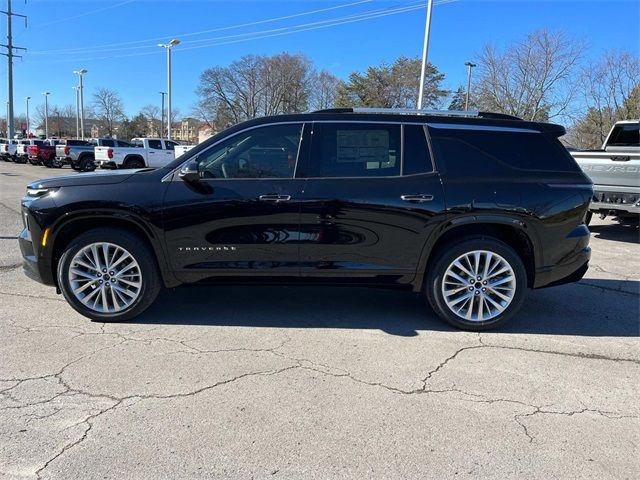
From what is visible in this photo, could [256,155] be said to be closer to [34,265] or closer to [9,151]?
[34,265]

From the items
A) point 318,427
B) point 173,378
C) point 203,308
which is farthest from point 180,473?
point 203,308

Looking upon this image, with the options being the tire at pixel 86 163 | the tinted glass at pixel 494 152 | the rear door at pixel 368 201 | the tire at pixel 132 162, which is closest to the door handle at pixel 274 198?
the rear door at pixel 368 201

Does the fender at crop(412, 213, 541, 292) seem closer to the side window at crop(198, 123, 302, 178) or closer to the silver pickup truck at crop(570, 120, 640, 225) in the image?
the side window at crop(198, 123, 302, 178)

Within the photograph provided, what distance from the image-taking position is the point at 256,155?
4465 millimetres

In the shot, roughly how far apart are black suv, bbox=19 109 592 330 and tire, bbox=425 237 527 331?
0.5 inches

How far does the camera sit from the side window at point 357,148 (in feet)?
14.6

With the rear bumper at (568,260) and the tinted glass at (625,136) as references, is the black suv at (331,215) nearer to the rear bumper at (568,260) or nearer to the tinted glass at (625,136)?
the rear bumper at (568,260)

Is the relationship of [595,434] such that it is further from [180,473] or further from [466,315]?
[180,473]

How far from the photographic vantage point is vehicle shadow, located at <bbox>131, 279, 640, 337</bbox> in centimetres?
468

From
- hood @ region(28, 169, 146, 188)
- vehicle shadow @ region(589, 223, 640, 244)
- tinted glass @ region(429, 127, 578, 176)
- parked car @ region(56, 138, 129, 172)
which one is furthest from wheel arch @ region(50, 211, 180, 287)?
parked car @ region(56, 138, 129, 172)

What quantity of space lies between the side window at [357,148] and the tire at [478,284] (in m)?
0.93

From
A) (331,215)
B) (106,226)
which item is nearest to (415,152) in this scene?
(331,215)

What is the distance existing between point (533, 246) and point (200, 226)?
2962mm

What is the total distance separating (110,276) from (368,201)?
237 centimetres
